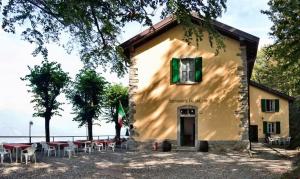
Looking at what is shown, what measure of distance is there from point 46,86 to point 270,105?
806 inches

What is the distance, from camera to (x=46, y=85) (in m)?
25.9

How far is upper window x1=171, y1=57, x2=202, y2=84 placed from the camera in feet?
67.1

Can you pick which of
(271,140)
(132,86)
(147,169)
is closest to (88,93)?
(132,86)

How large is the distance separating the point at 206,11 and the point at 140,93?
9.07m

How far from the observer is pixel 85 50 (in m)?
15.6

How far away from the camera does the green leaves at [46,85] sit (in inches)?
1012

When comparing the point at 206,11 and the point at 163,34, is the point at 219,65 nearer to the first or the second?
the point at 163,34

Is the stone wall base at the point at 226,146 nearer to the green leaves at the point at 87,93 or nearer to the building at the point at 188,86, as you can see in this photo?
the building at the point at 188,86

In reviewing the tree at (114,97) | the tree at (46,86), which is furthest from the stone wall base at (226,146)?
the tree at (114,97)

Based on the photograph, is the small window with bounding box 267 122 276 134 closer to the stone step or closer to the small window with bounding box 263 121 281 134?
the small window with bounding box 263 121 281 134

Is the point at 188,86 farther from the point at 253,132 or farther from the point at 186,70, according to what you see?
the point at 253,132

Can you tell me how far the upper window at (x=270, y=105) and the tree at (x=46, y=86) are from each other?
1847cm

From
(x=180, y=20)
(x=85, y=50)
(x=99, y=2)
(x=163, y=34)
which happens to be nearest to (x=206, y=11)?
(x=180, y=20)

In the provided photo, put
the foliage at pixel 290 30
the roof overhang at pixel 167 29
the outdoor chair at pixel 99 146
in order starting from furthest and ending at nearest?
the outdoor chair at pixel 99 146 → the roof overhang at pixel 167 29 → the foliage at pixel 290 30
